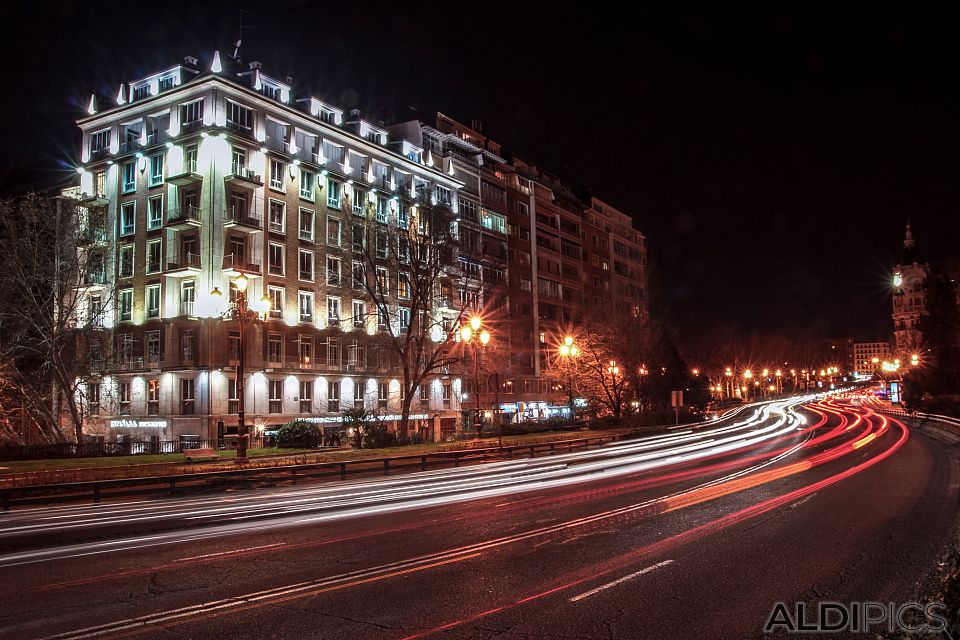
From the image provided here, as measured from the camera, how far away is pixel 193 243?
48594 mm

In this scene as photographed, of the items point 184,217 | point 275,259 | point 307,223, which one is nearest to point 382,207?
point 307,223

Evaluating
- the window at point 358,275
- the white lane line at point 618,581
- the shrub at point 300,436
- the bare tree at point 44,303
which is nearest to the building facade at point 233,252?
the window at point 358,275

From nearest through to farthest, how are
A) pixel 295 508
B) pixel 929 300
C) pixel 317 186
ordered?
pixel 295 508
pixel 317 186
pixel 929 300

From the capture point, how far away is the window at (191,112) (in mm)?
48812

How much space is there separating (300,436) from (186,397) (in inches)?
514

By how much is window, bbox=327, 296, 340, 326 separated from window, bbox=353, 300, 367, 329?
5.58 ft

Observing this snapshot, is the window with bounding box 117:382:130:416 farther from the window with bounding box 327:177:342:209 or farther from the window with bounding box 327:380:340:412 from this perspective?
the window with bounding box 327:177:342:209

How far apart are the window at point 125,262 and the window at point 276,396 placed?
12.4 m

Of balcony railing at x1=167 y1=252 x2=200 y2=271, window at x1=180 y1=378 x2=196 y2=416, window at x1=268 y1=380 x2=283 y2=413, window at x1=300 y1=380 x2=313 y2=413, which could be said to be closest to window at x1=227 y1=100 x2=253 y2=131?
balcony railing at x1=167 y1=252 x2=200 y2=271

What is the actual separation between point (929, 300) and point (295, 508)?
233 ft

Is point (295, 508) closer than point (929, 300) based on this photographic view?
Yes

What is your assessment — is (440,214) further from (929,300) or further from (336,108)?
(929,300)

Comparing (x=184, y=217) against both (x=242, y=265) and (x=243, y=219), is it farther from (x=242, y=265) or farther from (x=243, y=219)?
(x=242, y=265)


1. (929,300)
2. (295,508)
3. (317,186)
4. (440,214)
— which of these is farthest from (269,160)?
(929,300)
